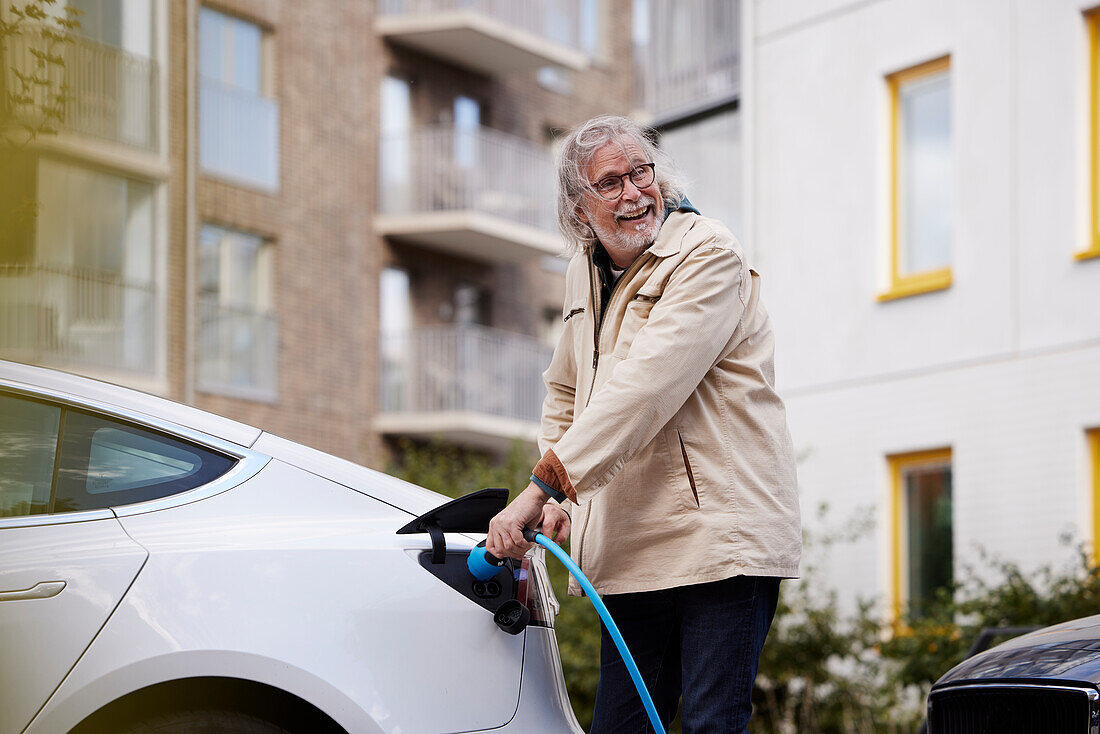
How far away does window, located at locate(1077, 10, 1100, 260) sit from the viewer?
34.2 ft

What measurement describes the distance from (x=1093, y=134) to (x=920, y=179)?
1.73 m

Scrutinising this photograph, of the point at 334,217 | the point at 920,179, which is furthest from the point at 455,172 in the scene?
the point at 920,179

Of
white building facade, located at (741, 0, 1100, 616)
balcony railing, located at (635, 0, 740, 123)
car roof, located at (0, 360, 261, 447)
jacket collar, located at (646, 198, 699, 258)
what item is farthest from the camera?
balcony railing, located at (635, 0, 740, 123)

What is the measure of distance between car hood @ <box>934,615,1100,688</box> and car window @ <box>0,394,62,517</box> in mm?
2625

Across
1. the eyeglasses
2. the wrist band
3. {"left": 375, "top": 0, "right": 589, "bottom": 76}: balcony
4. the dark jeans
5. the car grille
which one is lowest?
the car grille

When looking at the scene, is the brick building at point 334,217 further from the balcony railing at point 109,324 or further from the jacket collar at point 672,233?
the jacket collar at point 672,233

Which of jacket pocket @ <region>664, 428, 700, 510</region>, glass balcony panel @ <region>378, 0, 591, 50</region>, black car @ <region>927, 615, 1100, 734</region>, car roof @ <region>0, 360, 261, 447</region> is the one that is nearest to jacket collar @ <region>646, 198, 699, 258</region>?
jacket pocket @ <region>664, 428, 700, 510</region>

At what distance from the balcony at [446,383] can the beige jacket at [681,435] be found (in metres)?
19.5

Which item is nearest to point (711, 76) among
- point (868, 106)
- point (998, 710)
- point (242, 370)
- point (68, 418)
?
point (868, 106)

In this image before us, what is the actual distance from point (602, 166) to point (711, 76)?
1129 cm

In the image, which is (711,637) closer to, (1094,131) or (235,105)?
(1094,131)

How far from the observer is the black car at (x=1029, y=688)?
3.79m

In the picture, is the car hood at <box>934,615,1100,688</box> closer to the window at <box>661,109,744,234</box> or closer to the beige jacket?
the beige jacket

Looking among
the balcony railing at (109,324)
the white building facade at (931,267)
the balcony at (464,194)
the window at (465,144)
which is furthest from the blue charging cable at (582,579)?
the window at (465,144)
